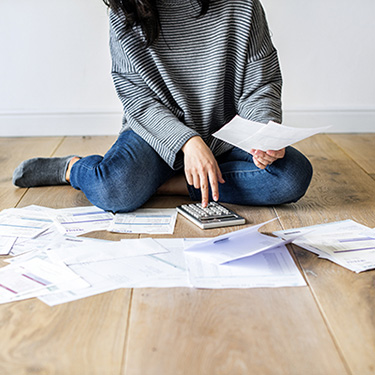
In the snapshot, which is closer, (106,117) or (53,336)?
(53,336)

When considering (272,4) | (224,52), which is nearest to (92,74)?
(272,4)

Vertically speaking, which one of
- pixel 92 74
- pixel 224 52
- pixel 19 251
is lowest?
pixel 92 74

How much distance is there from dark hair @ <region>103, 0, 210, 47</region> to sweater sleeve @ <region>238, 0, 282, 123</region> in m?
0.15

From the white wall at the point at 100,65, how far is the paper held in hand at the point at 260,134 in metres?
1.30

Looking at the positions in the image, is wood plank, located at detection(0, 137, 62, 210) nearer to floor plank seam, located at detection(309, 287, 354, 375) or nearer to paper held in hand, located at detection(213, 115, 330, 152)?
paper held in hand, located at detection(213, 115, 330, 152)

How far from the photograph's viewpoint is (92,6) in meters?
2.30

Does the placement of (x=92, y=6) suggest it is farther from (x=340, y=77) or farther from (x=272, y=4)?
(x=340, y=77)

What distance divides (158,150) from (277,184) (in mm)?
332

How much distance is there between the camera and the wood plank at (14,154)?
1578 millimetres

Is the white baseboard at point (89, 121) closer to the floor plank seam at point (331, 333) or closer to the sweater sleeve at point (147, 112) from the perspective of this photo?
the sweater sleeve at point (147, 112)

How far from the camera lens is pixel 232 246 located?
3.59 feet

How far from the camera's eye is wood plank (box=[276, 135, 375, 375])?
2.64 feet

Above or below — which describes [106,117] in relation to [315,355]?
below

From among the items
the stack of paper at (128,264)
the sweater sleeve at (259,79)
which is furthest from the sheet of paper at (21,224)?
the sweater sleeve at (259,79)
